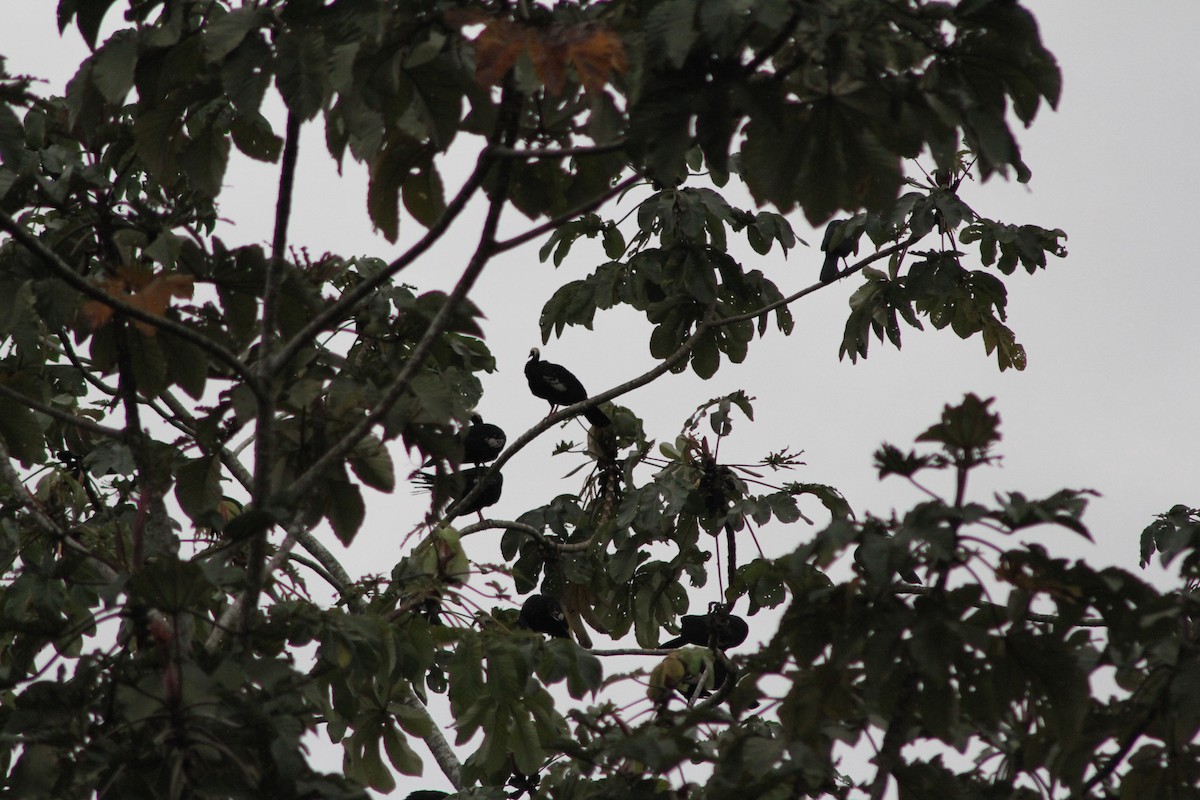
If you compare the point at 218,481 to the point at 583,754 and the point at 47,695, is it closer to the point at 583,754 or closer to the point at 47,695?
the point at 47,695

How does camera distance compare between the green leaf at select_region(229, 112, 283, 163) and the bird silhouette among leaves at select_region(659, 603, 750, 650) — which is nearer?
the green leaf at select_region(229, 112, 283, 163)

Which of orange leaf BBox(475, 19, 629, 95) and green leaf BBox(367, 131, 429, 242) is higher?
green leaf BBox(367, 131, 429, 242)

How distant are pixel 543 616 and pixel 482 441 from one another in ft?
2.48

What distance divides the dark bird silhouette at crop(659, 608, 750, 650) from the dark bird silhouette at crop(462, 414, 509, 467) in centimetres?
105

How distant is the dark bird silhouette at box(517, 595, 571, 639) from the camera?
542 centimetres

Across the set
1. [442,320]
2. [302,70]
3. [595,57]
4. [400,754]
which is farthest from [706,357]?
[595,57]

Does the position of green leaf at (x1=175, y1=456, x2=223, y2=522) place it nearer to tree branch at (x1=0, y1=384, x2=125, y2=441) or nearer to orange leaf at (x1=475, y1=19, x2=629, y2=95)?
tree branch at (x1=0, y1=384, x2=125, y2=441)

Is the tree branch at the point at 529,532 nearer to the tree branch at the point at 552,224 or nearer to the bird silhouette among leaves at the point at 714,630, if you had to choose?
the bird silhouette among leaves at the point at 714,630

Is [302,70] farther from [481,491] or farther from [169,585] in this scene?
[481,491]

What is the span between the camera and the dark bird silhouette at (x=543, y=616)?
213 inches

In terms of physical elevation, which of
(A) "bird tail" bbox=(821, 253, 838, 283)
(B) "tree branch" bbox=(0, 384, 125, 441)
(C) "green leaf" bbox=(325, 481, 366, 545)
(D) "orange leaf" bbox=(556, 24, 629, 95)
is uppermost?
(A) "bird tail" bbox=(821, 253, 838, 283)

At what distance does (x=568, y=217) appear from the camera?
2531 millimetres

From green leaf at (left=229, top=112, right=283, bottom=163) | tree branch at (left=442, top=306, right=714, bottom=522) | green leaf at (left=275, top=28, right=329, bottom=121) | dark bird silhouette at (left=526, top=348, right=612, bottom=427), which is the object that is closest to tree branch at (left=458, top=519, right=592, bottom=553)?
tree branch at (left=442, top=306, right=714, bottom=522)

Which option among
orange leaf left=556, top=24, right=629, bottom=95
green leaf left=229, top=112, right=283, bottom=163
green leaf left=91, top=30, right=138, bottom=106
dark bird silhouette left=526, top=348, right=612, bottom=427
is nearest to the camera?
orange leaf left=556, top=24, right=629, bottom=95
